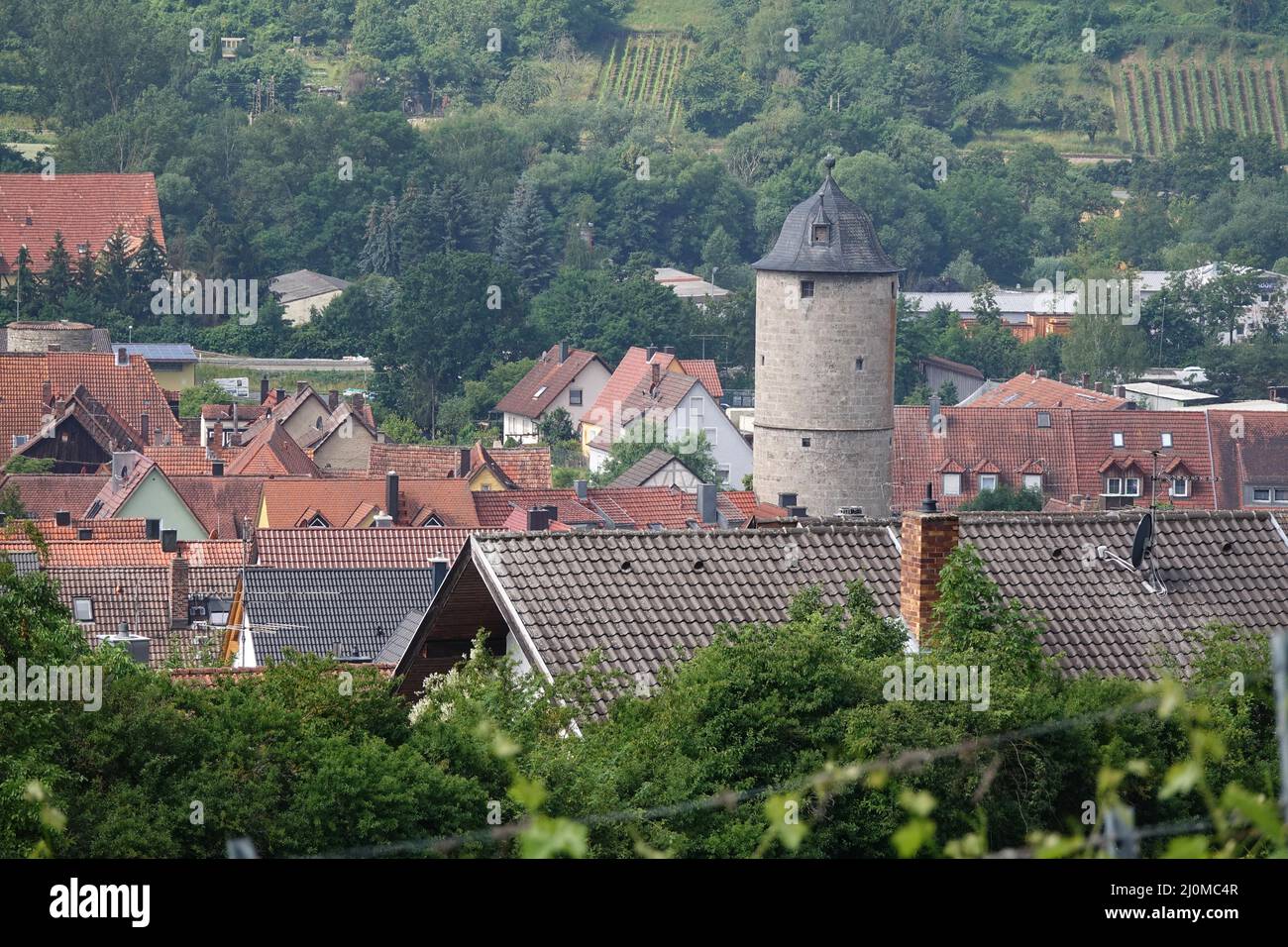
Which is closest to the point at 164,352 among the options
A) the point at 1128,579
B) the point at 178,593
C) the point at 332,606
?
the point at 178,593

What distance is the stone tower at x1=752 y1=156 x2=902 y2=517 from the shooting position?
53.6m

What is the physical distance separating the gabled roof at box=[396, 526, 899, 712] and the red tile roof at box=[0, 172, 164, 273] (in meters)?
81.2

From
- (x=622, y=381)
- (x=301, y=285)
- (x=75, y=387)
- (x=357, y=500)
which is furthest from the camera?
(x=301, y=285)

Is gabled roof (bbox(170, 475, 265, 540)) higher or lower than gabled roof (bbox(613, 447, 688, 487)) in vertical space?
lower

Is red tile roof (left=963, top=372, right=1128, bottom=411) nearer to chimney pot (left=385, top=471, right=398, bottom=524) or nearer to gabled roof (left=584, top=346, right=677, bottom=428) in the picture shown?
gabled roof (left=584, top=346, right=677, bottom=428)

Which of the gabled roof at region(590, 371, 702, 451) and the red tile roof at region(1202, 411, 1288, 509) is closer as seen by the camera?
the red tile roof at region(1202, 411, 1288, 509)

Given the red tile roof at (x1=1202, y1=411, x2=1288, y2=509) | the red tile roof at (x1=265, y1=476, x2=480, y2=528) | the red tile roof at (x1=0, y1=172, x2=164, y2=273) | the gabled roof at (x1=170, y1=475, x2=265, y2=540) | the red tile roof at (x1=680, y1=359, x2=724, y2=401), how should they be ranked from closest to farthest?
the red tile roof at (x1=265, y1=476, x2=480, y2=528) < the gabled roof at (x1=170, y1=475, x2=265, y2=540) < the red tile roof at (x1=1202, y1=411, x2=1288, y2=509) < the red tile roof at (x1=680, y1=359, x2=724, y2=401) < the red tile roof at (x1=0, y1=172, x2=164, y2=273)

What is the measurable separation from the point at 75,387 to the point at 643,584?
2038 inches

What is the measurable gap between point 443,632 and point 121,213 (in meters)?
85.1

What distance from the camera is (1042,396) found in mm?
78375

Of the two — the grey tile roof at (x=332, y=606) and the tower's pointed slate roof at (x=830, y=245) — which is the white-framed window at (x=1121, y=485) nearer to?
the tower's pointed slate roof at (x=830, y=245)

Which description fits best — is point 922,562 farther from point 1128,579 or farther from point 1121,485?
point 1121,485

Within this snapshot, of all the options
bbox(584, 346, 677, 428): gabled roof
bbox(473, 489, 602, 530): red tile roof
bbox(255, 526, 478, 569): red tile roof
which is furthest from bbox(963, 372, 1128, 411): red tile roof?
bbox(255, 526, 478, 569): red tile roof

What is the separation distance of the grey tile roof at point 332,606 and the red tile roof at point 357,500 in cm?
1502
